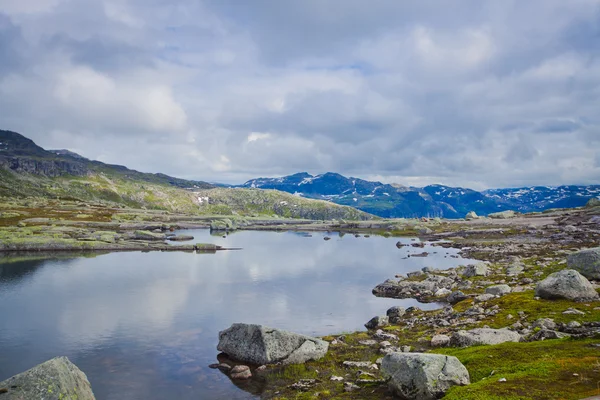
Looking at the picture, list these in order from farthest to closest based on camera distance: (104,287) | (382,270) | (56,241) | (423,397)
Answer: (56,241) → (382,270) → (104,287) → (423,397)

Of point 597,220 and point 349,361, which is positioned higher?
point 597,220

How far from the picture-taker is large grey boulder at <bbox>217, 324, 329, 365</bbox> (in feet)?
114

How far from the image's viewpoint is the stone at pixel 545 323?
97.9 feet

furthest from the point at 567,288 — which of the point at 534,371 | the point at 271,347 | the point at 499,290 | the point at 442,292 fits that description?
the point at 271,347

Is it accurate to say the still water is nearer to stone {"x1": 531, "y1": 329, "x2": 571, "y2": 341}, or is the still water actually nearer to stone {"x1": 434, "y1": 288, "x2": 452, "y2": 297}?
stone {"x1": 434, "y1": 288, "x2": 452, "y2": 297}

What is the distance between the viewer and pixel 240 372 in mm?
32906

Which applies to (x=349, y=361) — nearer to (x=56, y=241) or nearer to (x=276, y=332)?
(x=276, y=332)

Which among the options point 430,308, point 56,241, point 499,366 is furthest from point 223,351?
point 56,241

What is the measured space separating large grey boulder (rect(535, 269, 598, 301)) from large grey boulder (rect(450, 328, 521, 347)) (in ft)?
41.2

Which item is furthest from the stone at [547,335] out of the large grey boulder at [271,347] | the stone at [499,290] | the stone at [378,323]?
the stone at [499,290]

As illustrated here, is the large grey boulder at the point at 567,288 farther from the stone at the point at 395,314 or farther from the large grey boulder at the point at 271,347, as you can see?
the large grey boulder at the point at 271,347

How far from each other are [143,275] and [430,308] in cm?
5661

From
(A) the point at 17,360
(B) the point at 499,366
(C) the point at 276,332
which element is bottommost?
(A) the point at 17,360

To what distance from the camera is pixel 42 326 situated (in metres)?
45.9
